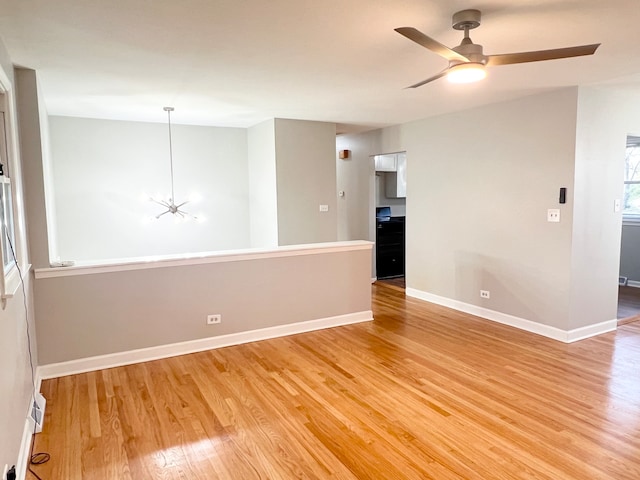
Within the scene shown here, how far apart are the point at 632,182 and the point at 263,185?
5.50m

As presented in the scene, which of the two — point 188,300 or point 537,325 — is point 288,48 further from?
point 537,325

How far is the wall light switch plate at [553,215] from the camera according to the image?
395cm

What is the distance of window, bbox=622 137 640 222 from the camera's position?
6191mm

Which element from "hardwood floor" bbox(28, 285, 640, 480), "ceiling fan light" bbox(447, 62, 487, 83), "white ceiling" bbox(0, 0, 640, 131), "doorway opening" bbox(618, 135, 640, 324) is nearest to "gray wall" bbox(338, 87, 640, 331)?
"white ceiling" bbox(0, 0, 640, 131)

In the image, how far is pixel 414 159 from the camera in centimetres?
559

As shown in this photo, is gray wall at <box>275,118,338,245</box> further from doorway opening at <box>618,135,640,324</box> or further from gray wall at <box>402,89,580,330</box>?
Answer: doorway opening at <box>618,135,640,324</box>

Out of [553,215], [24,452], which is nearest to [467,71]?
[553,215]

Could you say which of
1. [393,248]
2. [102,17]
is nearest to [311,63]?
[102,17]

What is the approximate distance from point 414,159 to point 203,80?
3.11 m

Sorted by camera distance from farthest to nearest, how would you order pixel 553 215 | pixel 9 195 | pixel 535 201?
pixel 535 201, pixel 553 215, pixel 9 195

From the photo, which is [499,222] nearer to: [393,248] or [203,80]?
[393,248]

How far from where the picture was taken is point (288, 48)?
106 inches

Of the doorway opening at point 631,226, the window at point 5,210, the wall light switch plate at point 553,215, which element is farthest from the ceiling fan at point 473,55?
the doorway opening at point 631,226

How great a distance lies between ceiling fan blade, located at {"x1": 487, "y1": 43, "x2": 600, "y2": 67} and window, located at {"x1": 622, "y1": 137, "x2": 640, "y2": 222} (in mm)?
5067
